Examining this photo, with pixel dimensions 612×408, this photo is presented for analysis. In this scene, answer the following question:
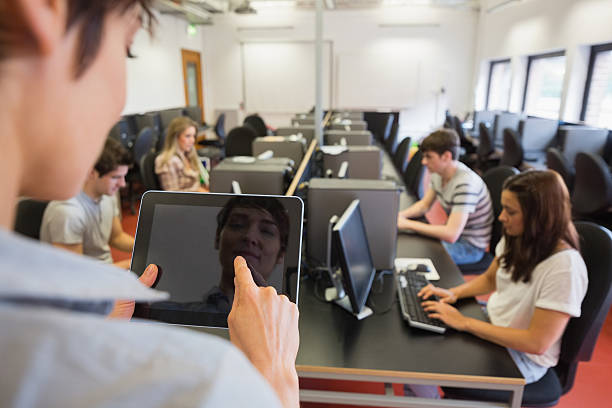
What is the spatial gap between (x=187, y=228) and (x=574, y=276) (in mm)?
1200

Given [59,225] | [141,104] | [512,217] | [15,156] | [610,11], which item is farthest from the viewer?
[141,104]

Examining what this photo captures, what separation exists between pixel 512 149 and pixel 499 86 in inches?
164

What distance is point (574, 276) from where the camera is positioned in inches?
50.5

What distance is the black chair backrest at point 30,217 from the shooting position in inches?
75.6

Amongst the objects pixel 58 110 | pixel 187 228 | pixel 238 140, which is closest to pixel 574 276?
pixel 187 228

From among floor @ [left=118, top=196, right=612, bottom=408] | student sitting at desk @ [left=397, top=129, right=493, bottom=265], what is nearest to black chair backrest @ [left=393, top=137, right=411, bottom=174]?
student sitting at desk @ [left=397, top=129, right=493, bottom=265]

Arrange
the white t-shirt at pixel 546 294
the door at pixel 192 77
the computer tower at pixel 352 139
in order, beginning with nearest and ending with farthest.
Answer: the white t-shirt at pixel 546 294 → the computer tower at pixel 352 139 → the door at pixel 192 77

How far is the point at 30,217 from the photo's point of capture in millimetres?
1921

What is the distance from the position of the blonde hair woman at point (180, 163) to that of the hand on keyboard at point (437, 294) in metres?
2.16

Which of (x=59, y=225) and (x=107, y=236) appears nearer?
(x=59, y=225)

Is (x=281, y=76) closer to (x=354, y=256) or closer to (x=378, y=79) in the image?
(x=378, y=79)

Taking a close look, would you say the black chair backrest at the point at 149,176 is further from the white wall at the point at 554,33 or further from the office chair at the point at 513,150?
the white wall at the point at 554,33

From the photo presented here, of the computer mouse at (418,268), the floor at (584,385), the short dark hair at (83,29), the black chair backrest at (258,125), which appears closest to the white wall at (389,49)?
the black chair backrest at (258,125)

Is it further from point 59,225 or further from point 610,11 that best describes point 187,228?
point 610,11
